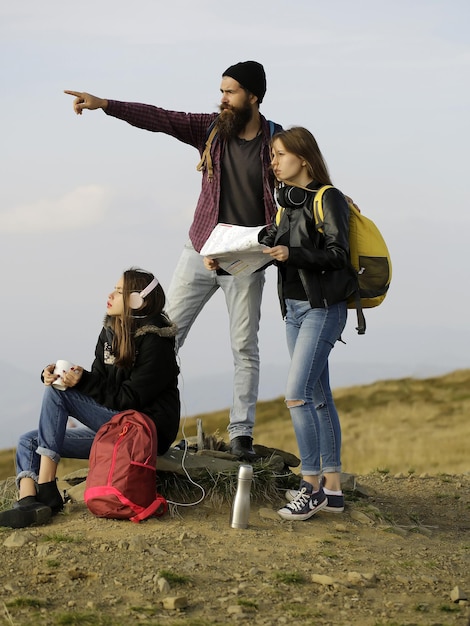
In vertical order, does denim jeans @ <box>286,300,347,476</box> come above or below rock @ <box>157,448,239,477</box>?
above

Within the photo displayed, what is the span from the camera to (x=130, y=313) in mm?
6996

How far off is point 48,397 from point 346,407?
10879 mm

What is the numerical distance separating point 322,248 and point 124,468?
6.74 ft

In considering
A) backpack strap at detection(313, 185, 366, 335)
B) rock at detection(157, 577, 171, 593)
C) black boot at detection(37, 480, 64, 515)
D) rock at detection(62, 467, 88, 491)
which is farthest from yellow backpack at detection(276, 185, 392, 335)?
rock at detection(62, 467, 88, 491)

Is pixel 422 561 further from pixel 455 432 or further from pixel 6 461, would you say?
pixel 6 461

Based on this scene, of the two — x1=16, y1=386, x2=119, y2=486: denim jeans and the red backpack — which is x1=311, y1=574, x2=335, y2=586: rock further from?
x1=16, y1=386, x2=119, y2=486: denim jeans

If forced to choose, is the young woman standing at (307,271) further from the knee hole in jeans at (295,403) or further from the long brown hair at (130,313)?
the long brown hair at (130,313)

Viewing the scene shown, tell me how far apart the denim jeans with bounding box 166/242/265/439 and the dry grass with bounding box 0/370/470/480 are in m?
3.50

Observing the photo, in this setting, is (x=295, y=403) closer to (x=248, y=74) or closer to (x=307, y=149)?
(x=307, y=149)

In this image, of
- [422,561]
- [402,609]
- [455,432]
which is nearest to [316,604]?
[402,609]

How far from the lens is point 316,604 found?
5621mm

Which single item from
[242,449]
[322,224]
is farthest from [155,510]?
[322,224]

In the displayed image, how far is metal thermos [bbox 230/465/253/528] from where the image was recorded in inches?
Answer: 277

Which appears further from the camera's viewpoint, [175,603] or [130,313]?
[130,313]
